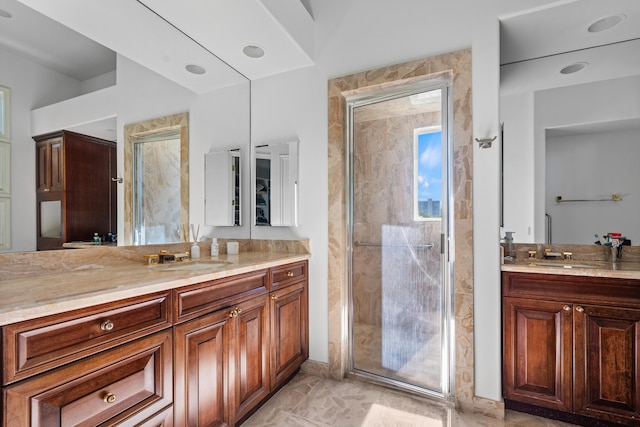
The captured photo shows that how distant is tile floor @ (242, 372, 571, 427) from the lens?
Result: 5.78 feet

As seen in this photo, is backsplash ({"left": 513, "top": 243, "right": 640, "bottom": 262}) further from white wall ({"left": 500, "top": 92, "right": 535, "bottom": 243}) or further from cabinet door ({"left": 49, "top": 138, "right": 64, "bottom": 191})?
cabinet door ({"left": 49, "top": 138, "right": 64, "bottom": 191})

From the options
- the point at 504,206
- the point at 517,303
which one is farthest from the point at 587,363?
the point at 504,206

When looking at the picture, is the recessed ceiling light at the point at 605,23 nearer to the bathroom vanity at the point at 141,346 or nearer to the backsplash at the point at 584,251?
the backsplash at the point at 584,251

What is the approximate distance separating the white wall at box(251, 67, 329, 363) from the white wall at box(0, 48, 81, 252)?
1.47 meters

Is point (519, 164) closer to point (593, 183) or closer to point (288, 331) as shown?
point (593, 183)

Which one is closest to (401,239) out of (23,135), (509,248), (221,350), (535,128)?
(509,248)

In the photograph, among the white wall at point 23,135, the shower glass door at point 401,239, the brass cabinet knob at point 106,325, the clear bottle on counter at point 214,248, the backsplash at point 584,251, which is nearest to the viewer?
the brass cabinet knob at point 106,325

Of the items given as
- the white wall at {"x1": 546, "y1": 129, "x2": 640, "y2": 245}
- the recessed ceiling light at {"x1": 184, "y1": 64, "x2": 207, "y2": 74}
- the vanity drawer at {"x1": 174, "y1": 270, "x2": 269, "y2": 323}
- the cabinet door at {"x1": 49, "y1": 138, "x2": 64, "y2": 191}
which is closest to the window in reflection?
the cabinet door at {"x1": 49, "y1": 138, "x2": 64, "y2": 191}

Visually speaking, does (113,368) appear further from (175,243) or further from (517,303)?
(517,303)

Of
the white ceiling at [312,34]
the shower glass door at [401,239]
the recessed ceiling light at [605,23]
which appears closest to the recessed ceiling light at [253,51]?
the white ceiling at [312,34]

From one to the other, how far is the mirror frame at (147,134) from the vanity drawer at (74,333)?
71cm

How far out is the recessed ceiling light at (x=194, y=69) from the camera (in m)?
2.17

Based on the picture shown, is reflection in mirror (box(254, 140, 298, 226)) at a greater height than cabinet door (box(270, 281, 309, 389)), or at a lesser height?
greater

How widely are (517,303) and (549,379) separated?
447 mm
